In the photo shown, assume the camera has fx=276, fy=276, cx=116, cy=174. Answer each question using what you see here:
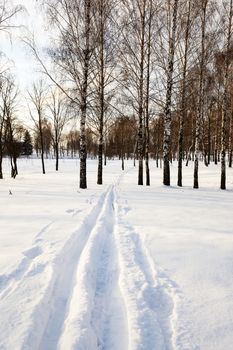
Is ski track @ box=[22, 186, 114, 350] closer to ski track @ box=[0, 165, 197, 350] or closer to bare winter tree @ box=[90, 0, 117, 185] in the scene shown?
ski track @ box=[0, 165, 197, 350]

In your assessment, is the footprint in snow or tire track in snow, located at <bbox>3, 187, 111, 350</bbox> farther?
the footprint in snow

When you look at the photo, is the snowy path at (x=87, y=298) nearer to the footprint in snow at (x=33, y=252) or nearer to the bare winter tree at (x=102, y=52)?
the footprint in snow at (x=33, y=252)

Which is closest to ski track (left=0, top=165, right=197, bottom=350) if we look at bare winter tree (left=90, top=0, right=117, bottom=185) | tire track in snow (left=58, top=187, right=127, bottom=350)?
tire track in snow (left=58, top=187, right=127, bottom=350)

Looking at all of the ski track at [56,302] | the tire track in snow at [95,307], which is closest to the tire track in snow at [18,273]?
the ski track at [56,302]

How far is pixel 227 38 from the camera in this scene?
14.6m

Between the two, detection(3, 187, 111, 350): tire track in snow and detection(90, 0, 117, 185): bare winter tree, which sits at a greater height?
detection(90, 0, 117, 185): bare winter tree

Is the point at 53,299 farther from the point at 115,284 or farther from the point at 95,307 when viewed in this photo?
the point at 115,284

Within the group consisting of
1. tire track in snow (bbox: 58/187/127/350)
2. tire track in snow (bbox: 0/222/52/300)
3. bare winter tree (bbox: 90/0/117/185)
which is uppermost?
bare winter tree (bbox: 90/0/117/185)

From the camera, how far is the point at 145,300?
133 inches

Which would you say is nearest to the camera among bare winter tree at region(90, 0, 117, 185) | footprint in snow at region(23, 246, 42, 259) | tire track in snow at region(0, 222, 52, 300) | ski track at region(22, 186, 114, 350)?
ski track at region(22, 186, 114, 350)

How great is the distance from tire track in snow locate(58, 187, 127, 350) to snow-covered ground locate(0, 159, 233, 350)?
1 cm

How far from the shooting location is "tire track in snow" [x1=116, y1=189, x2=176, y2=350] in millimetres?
2691

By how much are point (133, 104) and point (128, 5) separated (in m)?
5.24

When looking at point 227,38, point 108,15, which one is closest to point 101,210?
point 108,15
